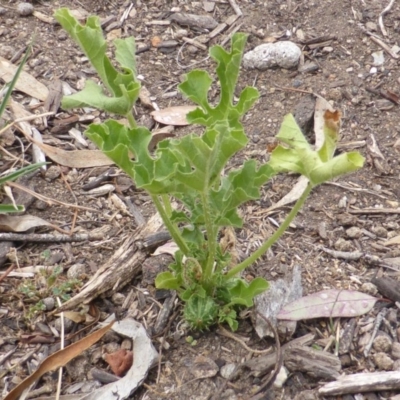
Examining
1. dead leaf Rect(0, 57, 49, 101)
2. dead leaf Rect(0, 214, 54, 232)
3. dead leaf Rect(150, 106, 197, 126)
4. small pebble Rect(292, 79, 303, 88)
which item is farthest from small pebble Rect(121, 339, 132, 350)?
small pebble Rect(292, 79, 303, 88)

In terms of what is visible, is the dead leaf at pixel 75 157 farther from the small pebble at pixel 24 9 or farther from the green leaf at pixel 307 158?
the green leaf at pixel 307 158

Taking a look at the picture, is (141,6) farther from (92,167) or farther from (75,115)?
(92,167)

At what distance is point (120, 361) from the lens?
1.88 m

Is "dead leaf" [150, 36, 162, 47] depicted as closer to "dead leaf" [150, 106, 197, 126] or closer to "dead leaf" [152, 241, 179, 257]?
"dead leaf" [150, 106, 197, 126]

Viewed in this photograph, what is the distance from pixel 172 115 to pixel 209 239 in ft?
3.94

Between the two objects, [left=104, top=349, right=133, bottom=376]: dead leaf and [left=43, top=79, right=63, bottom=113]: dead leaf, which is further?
[left=43, top=79, right=63, bottom=113]: dead leaf

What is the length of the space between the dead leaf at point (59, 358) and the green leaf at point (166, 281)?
0.19 m

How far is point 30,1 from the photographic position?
3242 mm

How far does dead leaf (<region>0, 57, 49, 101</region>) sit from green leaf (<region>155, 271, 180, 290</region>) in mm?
1305

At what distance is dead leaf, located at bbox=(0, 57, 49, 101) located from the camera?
283cm

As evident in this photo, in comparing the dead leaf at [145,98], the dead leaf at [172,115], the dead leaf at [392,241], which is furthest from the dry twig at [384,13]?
the dead leaf at [392,241]

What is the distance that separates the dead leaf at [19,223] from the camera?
7.40 feet

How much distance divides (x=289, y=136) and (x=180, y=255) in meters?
0.53

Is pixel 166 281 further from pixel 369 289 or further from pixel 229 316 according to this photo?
pixel 369 289
